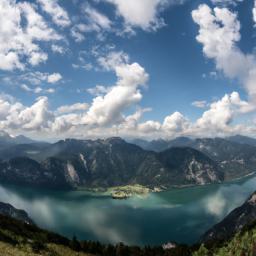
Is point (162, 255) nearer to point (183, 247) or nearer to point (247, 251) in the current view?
point (183, 247)

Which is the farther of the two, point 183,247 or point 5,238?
point 183,247

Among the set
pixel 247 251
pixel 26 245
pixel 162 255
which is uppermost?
pixel 26 245

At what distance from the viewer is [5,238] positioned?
256 ft

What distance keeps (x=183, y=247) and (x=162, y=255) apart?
16228 millimetres

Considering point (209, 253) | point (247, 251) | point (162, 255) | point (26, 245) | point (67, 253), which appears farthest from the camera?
point (162, 255)

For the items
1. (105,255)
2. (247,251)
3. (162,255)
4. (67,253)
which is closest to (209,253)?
(162,255)

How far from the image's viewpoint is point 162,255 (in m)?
178

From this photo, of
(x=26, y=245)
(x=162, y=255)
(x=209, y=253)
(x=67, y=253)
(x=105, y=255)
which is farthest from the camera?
(x=162, y=255)

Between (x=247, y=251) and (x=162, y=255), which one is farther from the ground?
(x=247, y=251)

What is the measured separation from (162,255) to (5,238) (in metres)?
121

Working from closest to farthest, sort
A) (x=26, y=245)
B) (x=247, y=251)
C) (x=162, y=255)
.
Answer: (x=26, y=245)
(x=247, y=251)
(x=162, y=255)

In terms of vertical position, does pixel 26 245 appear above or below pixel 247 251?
above

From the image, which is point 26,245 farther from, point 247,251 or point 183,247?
point 183,247

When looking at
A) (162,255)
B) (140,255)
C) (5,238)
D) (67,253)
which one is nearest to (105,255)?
(140,255)
